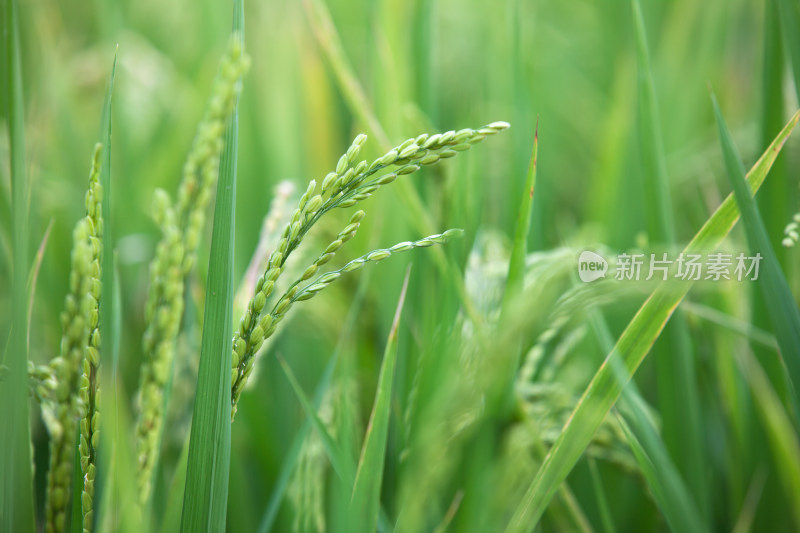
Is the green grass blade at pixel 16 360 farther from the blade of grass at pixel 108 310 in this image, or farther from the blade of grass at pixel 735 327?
the blade of grass at pixel 735 327


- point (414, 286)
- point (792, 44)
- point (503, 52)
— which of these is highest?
point (503, 52)

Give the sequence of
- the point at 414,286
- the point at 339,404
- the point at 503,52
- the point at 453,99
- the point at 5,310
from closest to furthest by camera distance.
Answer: the point at 339,404 < the point at 414,286 < the point at 5,310 < the point at 503,52 < the point at 453,99

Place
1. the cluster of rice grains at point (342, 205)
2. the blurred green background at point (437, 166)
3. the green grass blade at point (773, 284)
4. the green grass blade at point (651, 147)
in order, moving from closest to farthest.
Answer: the cluster of rice grains at point (342, 205)
the green grass blade at point (773, 284)
the green grass blade at point (651, 147)
the blurred green background at point (437, 166)

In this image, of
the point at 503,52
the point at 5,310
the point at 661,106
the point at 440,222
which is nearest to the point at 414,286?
the point at 440,222

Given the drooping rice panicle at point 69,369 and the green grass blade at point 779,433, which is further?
the green grass blade at point 779,433

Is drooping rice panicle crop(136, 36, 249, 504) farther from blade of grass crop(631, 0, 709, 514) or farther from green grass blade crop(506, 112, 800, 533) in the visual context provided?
blade of grass crop(631, 0, 709, 514)

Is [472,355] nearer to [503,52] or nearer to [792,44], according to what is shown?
[792,44]

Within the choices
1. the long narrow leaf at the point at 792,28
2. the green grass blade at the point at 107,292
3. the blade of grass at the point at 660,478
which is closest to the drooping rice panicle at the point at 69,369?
the green grass blade at the point at 107,292
